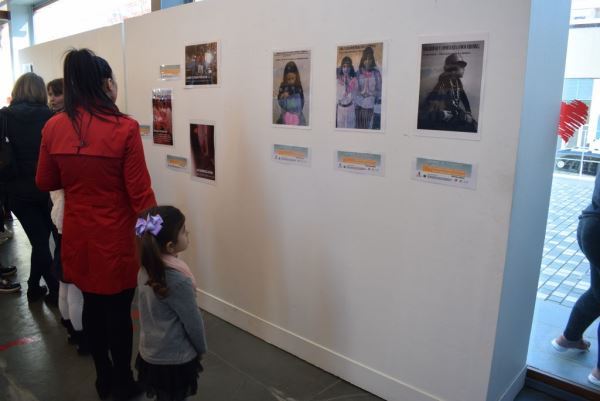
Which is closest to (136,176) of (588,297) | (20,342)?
(20,342)

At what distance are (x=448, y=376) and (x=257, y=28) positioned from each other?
200cm

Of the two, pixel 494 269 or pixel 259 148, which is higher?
pixel 259 148

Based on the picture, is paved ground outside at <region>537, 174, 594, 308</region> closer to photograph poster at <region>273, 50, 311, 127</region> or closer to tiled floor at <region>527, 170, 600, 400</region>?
tiled floor at <region>527, 170, 600, 400</region>

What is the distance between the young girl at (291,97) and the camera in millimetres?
2371

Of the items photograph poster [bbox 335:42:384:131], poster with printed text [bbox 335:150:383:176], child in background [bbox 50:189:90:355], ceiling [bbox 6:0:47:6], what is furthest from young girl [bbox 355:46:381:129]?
ceiling [bbox 6:0:47:6]

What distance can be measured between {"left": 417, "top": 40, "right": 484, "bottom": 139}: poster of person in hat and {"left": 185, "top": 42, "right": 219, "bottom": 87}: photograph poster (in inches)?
55.5

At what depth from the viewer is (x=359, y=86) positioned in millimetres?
2119

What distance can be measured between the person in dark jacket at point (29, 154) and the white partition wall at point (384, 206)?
89 cm

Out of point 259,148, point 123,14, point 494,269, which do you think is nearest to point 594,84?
point 494,269

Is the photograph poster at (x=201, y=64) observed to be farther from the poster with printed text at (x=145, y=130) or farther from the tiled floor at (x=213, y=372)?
the tiled floor at (x=213, y=372)

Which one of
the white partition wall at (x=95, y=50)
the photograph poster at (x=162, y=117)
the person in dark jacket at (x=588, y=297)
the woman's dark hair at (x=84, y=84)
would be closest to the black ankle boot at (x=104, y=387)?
the woman's dark hair at (x=84, y=84)

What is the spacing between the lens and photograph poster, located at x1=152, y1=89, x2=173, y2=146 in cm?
324

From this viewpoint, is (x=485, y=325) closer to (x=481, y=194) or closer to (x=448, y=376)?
(x=448, y=376)

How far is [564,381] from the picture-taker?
2322mm
